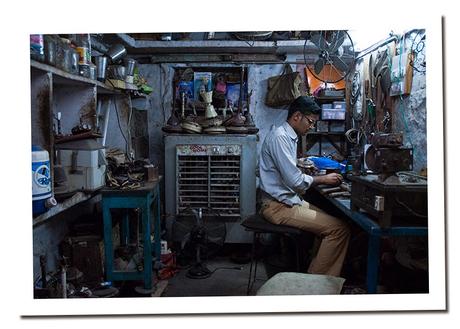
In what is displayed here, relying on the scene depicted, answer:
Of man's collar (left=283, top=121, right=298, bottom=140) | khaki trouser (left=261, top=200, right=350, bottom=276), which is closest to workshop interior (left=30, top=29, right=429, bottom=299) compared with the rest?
khaki trouser (left=261, top=200, right=350, bottom=276)

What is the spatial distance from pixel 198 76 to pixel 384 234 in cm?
341

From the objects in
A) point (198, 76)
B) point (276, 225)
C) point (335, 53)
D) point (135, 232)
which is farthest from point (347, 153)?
point (135, 232)

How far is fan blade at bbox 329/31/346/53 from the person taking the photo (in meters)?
4.03

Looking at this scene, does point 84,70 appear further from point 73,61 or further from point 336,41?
point 336,41

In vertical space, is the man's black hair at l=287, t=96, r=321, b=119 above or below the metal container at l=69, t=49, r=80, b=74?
below

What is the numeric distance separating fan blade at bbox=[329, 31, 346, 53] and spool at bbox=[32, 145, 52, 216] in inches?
118

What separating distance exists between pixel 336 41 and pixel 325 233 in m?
2.01

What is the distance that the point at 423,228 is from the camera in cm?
227

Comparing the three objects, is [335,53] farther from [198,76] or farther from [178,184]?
[178,184]

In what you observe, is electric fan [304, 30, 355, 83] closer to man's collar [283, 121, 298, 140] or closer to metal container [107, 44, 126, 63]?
man's collar [283, 121, 298, 140]

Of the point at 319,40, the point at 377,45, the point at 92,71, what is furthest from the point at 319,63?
the point at 92,71

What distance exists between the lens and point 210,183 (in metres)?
4.39

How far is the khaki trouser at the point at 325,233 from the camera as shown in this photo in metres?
3.13

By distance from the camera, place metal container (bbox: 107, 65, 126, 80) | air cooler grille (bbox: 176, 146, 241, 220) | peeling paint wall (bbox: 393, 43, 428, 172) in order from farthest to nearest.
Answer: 1. air cooler grille (bbox: 176, 146, 241, 220)
2. metal container (bbox: 107, 65, 126, 80)
3. peeling paint wall (bbox: 393, 43, 428, 172)
